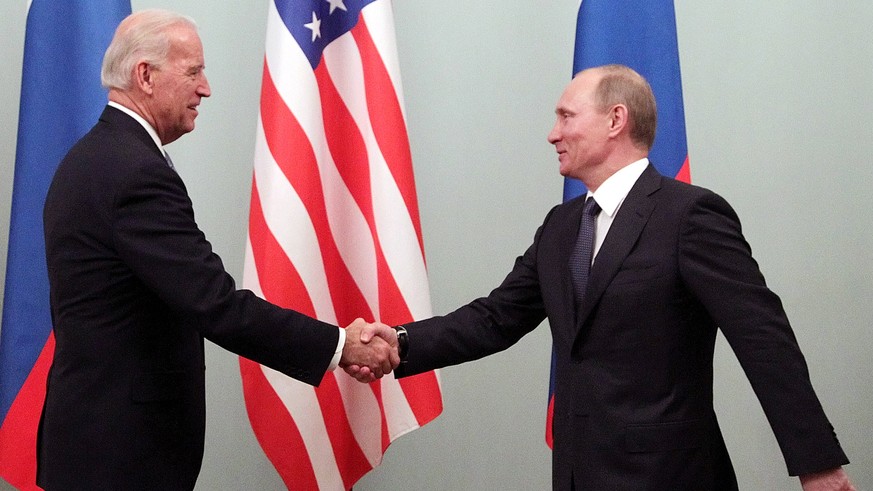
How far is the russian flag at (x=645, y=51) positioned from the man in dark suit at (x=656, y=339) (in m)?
0.76

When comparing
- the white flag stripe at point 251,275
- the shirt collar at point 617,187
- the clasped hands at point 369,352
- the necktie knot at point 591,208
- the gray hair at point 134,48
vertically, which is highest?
the gray hair at point 134,48

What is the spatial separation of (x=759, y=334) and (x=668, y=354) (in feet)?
0.64

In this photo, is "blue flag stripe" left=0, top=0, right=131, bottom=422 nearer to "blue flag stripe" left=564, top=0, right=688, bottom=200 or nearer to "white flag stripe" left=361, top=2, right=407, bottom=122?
"white flag stripe" left=361, top=2, right=407, bottom=122

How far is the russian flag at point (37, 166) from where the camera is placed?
2881 millimetres

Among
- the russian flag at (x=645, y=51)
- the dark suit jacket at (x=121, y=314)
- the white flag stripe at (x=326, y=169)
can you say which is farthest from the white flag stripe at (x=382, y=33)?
the dark suit jacket at (x=121, y=314)

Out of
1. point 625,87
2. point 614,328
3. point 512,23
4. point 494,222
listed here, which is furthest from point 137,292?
point 512,23

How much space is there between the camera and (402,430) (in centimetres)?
301

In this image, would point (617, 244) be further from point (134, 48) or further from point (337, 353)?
point (134, 48)

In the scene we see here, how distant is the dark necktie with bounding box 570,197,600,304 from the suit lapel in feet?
0.17

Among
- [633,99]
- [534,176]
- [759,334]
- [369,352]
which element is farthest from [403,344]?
[534,176]

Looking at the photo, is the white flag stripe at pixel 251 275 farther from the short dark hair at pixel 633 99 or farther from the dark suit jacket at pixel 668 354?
the short dark hair at pixel 633 99

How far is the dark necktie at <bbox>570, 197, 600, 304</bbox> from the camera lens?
7.18ft

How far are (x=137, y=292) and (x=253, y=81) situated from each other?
5.35ft

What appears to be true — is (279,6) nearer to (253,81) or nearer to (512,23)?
(253,81)
